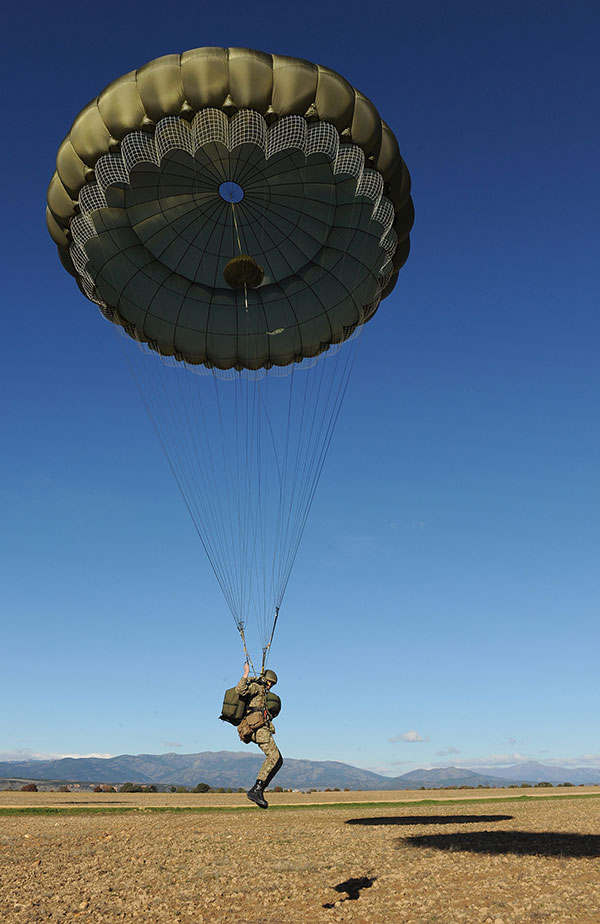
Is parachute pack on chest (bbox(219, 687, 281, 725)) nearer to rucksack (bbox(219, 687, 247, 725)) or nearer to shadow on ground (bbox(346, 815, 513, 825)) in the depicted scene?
rucksack (bbox(219, 687, 247, 725))

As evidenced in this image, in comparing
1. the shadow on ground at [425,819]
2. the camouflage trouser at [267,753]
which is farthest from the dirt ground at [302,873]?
the camouflage trouser at [267,753]

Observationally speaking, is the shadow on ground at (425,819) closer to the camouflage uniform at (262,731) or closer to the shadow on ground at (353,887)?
the camouflage uniform at (262,731)

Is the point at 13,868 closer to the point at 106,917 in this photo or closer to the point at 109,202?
the point at 106,917

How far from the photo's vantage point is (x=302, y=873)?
12.5 m

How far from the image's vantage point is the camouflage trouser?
14.5 metres

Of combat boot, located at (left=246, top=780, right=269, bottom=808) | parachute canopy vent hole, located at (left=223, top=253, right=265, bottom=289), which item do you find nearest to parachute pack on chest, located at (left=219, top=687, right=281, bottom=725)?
combat boot, located at (left=246, top=780, right=269, bottom=808)

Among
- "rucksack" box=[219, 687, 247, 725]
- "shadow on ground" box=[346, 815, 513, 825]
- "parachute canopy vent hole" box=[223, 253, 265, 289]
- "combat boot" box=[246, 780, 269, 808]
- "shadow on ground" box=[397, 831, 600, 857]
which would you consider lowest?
"shadow on ground" box=[397, 831, 600, 857]

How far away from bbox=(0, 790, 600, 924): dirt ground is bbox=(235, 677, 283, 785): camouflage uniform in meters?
1.81

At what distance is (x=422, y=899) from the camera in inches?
411

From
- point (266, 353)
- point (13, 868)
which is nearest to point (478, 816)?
point (13, 868)

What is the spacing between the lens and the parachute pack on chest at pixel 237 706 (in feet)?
48.7

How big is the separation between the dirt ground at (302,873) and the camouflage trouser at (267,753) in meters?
1.68

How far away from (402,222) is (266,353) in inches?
227

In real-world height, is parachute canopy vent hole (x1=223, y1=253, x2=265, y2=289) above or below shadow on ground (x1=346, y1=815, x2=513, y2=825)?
above
